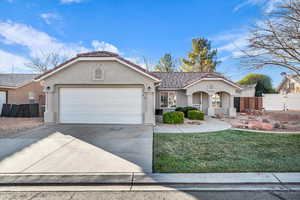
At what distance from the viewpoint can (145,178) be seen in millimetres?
3836

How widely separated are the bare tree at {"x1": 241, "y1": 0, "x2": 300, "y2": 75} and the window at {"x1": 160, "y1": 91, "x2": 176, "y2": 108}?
29.0 ft

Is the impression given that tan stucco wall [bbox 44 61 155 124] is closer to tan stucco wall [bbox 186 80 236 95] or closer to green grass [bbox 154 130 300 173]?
green grass [bbox 154 130 300 173]

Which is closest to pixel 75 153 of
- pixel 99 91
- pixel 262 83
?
pixel 99 91

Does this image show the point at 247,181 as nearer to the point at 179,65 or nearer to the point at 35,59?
the point at 179,65

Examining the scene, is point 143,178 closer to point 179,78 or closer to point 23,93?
point 179,78

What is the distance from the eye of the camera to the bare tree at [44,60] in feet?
102

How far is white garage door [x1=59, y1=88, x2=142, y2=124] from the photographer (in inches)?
413

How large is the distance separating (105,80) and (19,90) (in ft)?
46.1

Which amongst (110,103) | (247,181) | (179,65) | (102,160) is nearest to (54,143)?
(102,160)

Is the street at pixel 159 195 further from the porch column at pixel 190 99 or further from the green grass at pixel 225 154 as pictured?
the porch column at pixel 190 99

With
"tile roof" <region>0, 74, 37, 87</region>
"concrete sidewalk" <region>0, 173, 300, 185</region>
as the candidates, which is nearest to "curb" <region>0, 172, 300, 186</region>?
"concrete sidewalk" <region>0, 173, 300, 185</region>

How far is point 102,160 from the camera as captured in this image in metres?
4.77

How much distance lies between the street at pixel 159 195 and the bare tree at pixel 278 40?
680 cm

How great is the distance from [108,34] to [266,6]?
1592cm
